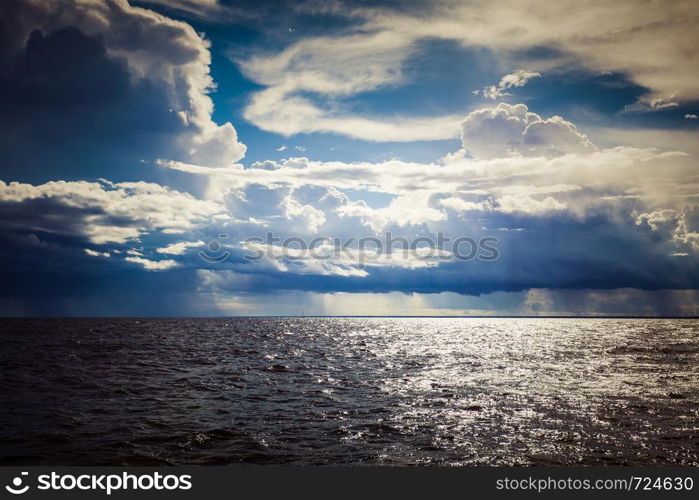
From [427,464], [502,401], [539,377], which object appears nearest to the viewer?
[427,464]

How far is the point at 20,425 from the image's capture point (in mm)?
17797

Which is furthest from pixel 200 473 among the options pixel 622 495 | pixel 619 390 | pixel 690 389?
pixel 690 389

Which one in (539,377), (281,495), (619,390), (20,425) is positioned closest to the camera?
(281,495)

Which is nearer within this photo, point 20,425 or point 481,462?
point 481,462

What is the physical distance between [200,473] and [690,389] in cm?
3274

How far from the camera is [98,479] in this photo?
37.7ft

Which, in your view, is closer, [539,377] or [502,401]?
[502,401]

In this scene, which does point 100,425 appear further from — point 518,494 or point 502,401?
point 502,401

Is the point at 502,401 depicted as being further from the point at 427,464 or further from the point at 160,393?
the point at 160,393

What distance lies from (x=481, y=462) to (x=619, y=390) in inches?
755

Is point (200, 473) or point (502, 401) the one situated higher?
point (200, 473)

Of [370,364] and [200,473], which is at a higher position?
[200,473]

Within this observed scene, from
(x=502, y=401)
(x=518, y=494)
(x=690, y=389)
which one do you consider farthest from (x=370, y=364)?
(x=518, y=494)

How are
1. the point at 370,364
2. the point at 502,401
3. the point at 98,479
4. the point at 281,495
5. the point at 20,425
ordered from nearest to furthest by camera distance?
the point at 281,495 < the point at 98,479 < the point at 20,425 < the point at 502,401 < the point at 370,364
